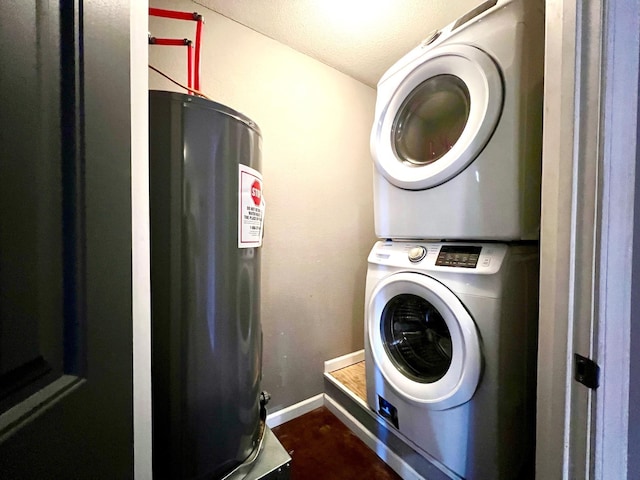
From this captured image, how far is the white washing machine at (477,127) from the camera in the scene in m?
0.80

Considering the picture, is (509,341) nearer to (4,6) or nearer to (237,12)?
(4,6)

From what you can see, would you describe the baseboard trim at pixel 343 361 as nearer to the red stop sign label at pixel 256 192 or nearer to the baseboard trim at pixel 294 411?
the baseboard trim at pixel 294 411

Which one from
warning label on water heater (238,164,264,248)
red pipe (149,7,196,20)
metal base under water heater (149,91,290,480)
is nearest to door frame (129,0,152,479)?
metal base under water heater (149,91,290,480)

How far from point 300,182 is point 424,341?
1.02 meters

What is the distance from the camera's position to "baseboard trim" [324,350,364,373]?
1581mm

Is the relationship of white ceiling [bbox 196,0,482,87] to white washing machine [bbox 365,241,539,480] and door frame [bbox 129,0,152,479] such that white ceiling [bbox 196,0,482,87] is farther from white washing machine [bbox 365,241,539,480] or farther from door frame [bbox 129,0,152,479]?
white washing machine [bbox 365,241,539,480]

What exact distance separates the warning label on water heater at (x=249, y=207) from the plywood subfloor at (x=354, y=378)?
1024 millimetres

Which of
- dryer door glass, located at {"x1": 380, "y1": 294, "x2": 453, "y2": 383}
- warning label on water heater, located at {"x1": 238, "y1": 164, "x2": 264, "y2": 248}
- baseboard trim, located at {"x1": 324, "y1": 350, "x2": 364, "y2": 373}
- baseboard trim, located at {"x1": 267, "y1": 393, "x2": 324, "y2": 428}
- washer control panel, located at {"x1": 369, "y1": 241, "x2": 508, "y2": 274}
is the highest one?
warning label on water heater, located at {"x1": 238, "y1": 164, "x2": 264, "y2": 248}

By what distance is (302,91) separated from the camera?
1.45 m

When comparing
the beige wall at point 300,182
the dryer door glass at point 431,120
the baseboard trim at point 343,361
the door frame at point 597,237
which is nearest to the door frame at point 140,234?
the beige wall at point 300,182

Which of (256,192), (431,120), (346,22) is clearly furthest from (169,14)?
(431,120)

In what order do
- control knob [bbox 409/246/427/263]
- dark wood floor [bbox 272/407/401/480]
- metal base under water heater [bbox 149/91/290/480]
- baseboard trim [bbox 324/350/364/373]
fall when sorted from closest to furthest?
metal base under water heater [bbox 149/91/290/480]
control knob [bbox 409/246/427/263]
dark wood floor [bbox 272/407/401/480]
baseboard trim [bbox 324/350/364/373]

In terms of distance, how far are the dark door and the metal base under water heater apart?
265mm

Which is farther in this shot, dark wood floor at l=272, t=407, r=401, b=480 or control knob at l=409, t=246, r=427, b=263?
dark wood floor at l=272, t=407, r=401, b=480
